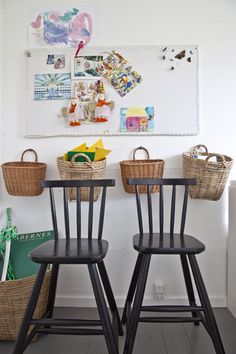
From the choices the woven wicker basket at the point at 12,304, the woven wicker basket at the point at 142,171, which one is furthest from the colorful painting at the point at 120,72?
the woven wicker basket at the point at 12,304

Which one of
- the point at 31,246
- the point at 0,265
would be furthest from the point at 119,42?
the point at 0,265

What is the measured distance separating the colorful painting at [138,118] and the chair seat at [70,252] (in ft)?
2.99

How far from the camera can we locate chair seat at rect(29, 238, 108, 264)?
1.53m

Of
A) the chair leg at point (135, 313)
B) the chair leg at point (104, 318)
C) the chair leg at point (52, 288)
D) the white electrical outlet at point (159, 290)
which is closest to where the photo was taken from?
the chair leg at point (104, 318)

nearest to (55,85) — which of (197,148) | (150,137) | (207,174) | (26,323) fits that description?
(150,137)

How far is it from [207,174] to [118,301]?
43.7 inches

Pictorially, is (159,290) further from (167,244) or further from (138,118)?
(138,118)

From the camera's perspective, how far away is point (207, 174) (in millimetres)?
2055

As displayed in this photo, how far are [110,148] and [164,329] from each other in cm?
127

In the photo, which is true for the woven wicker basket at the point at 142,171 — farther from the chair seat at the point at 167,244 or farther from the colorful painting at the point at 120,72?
the colorful painting at the point at 120,72

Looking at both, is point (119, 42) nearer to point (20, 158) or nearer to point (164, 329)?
point (20, 158)

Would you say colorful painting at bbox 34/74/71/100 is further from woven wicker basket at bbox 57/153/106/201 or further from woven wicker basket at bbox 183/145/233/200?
woven wicker basket at bbox 183/145/233/200

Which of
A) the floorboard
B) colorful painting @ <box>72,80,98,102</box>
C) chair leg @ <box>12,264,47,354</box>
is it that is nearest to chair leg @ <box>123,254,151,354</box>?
the floorboard

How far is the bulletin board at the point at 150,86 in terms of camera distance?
229 centimetres
